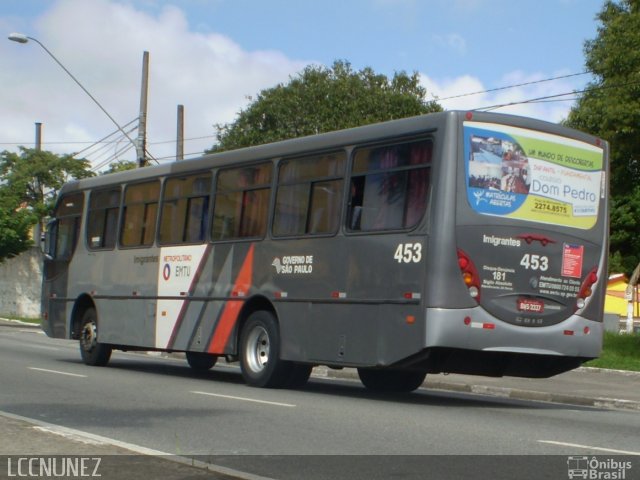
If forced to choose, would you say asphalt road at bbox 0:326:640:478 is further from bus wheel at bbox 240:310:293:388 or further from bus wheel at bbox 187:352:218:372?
bus wheel at bbox 187:352:218:372

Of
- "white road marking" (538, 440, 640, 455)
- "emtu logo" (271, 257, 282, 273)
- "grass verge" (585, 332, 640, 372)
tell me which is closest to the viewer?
"white road marking" (538, 440, 640, 455)

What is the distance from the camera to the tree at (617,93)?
2470cm

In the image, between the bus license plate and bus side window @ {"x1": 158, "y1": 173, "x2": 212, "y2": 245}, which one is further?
bus side window @ {"x1": 158, "y1": 173, "x2": 212, "y2": 245}

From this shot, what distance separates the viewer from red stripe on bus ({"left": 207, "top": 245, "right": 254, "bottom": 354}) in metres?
16.2

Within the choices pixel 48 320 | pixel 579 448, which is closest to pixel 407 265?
pixel 579 448

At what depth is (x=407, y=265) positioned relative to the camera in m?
13.4

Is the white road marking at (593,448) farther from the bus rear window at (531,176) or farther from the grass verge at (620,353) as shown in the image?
the grass verge at (620,353)

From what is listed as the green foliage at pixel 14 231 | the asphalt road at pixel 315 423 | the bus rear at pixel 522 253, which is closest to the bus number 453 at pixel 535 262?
the bus rear at pixel 522 253

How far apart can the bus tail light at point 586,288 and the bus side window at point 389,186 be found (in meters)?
2.34

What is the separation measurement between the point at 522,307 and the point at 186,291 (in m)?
6.22

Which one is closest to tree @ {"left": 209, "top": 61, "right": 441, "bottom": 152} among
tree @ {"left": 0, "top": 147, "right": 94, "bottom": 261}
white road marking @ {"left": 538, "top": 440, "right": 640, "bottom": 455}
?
tree @ {"left": 0, "top": 147, "right": 94, "bottom": 261}

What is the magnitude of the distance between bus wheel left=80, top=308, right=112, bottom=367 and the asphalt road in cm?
247

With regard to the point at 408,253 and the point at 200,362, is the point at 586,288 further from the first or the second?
the point at 200,362

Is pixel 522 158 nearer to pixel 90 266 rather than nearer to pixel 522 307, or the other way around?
pixel 522 307
